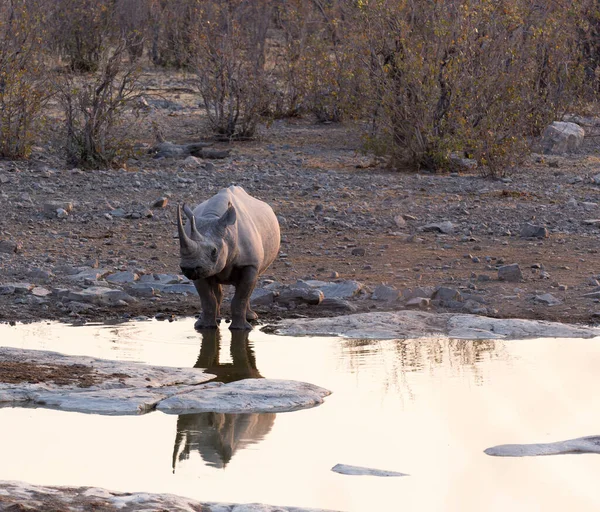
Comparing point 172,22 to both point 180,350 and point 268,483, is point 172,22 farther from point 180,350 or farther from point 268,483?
point 268,483

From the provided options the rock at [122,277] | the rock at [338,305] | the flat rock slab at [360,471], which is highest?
the flat rock slab at [360,471]

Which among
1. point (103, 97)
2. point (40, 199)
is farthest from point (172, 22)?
point (40, 199)

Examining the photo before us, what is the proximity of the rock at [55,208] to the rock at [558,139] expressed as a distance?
7522 millimetres

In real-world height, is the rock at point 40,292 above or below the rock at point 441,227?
below

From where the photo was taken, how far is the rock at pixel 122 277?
9672mm

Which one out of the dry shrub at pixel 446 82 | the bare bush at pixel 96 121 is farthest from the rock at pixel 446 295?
the bare bush at pixel 96 121

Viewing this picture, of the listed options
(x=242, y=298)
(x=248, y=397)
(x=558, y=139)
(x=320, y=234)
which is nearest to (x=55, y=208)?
(x=320, y=234)

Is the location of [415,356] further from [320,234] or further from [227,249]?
[320,234]

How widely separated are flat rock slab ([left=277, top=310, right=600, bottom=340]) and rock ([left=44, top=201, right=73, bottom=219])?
4108 mm

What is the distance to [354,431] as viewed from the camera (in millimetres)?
5969

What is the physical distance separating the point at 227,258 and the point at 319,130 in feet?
34.3

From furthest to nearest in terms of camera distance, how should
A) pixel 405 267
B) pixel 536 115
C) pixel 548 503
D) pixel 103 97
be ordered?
pixel 536 115
pixel 103 97
pixel 405 267
pixel 548 503

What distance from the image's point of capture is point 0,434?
580cm

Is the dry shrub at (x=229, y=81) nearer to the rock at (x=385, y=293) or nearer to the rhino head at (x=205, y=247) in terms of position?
the rock at (x=385, y=293)
